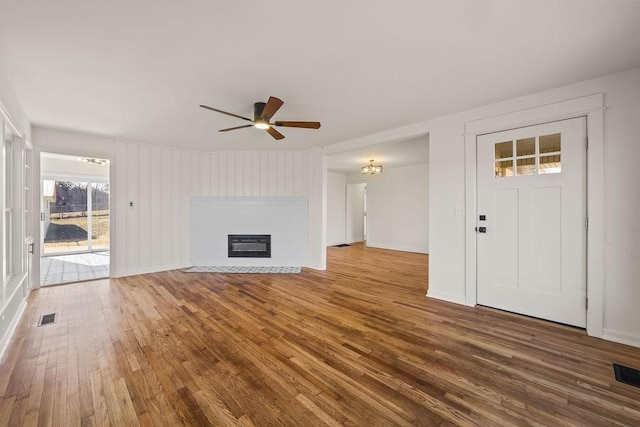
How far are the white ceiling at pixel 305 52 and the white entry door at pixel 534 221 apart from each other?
2.02ft

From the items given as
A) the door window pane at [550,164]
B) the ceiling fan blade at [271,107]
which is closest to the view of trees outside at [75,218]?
the ceiling fan blade at [271,107]

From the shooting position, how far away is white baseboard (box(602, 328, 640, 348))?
2402 mm

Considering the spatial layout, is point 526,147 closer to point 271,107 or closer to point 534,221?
point 534,221

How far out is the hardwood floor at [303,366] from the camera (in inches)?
63.7

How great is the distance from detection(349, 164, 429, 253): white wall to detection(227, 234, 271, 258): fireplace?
4121mm

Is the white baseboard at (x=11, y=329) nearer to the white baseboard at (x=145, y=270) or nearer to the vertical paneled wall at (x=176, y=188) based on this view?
the white baseboard at (x=145, y=270)

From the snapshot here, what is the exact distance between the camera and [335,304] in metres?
3.46

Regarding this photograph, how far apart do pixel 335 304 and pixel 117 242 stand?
4.23m

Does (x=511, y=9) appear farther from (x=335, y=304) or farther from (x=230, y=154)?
(x=230, y=154)

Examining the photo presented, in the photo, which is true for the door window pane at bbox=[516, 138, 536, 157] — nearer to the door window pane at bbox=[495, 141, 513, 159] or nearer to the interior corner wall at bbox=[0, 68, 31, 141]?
the door window pane at bbox=[495, 141, 513, 159]

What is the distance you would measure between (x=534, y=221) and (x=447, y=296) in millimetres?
1404

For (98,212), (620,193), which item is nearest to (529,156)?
(620,193)

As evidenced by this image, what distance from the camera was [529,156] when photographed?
3023 millimetres

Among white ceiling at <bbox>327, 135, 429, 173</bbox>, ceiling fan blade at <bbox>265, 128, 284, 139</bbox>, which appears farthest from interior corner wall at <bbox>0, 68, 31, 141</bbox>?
white ceiling at <bbox>327, 135, 429, 173</bbox>
